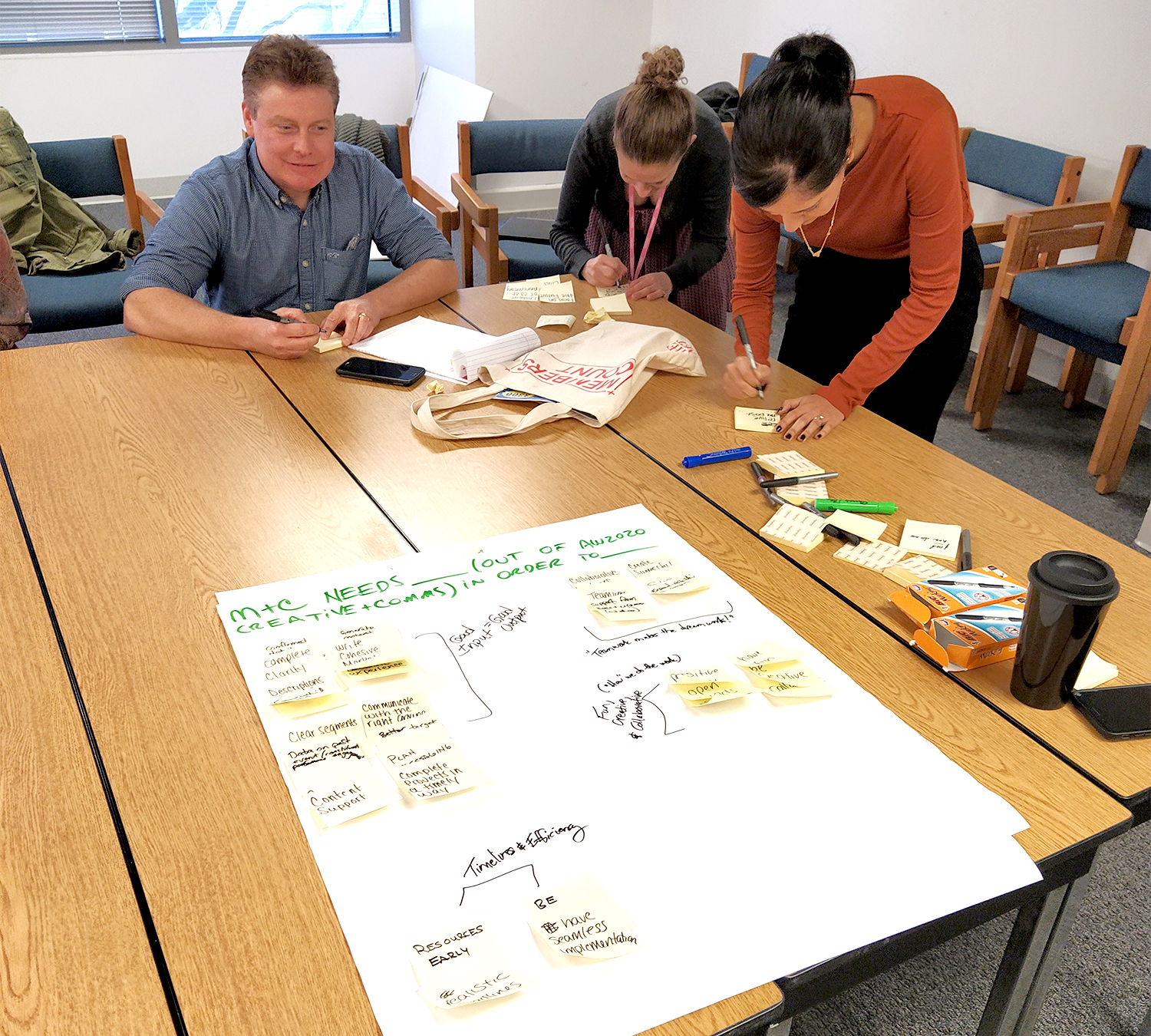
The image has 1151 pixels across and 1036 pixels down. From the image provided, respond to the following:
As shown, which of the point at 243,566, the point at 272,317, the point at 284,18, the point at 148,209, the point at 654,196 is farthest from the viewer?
the point at 284,18

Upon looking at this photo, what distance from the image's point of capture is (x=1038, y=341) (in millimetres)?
3828

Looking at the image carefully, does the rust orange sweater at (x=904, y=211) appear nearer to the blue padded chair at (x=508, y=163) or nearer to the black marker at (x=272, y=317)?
the black marker at (x=272, y=317)

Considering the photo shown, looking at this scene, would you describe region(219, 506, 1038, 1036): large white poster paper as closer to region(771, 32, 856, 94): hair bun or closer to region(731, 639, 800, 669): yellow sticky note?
region(731, 639, 800, 669): yellow sticky note

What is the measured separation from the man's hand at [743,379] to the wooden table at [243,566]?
282 millimetres

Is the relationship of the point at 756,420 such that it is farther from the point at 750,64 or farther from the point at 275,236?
the point at 750,64

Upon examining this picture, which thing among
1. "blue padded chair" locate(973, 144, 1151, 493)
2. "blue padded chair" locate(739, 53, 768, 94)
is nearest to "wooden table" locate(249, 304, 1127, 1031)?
"blue padded chair" locate(973, 144, 1151, 493)

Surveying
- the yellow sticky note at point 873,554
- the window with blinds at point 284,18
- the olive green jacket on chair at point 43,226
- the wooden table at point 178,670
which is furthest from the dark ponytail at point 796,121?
the window with blinds at point 284,18

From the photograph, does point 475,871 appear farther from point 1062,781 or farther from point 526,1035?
point 1062,781

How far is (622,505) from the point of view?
1.37 metres

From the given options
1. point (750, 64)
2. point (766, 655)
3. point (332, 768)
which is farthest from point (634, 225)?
point (750, 64)

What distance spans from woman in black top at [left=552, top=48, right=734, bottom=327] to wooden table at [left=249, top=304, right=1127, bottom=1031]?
2.71 feet

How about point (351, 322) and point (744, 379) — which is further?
point (351, 322)

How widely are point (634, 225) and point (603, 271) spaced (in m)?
0.32

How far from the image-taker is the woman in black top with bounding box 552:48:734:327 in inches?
84.8
